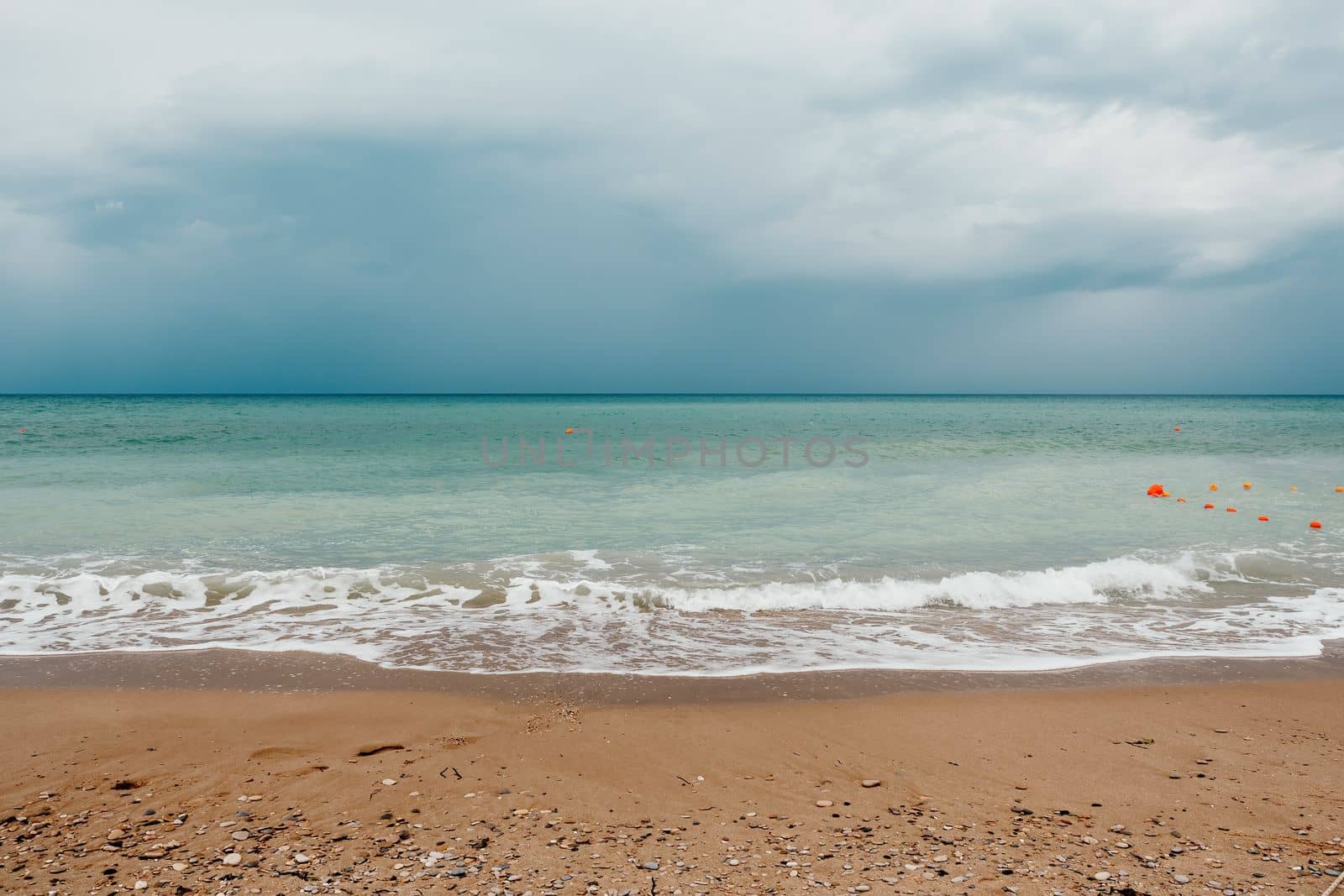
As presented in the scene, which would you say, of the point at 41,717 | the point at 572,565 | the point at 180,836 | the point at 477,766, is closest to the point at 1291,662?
the point at 477,766

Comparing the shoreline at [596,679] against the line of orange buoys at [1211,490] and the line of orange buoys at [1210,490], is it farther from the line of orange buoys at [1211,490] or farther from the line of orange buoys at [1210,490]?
the line of orange buoys at [1211,490]

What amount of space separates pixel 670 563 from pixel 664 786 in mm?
5918

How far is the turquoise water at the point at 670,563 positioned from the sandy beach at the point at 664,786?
105 cm

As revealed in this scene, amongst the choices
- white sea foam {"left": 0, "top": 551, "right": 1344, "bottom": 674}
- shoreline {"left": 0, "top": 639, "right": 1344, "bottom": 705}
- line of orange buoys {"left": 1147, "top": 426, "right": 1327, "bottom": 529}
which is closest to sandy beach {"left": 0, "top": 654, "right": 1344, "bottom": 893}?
shoreline {"left": 0, "top": 639, "right": 1344, "bottom": 705}

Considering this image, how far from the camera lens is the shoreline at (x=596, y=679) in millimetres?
5842

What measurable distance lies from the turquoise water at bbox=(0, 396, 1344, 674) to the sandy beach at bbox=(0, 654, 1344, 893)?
1.05 m

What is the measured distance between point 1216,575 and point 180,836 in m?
11.8

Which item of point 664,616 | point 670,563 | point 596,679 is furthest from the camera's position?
point 670,563

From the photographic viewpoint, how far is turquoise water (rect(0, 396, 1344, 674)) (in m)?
7.23

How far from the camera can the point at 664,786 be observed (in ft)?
14.0

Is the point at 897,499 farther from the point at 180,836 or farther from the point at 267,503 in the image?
the point at 180,836

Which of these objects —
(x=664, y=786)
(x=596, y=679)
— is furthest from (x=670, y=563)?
(x=664, y=786)

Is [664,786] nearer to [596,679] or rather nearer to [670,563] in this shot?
[596,679]

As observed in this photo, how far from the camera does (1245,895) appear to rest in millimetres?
3105
